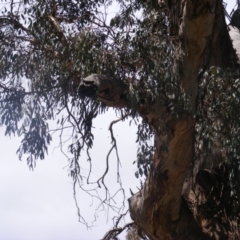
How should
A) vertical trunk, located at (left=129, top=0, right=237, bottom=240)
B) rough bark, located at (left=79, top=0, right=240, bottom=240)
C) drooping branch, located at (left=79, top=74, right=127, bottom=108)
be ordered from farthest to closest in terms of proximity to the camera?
vertical trunk, located at (left=129, top=0, right=237, bottom=240), rough bark, located at (left=79, top=0, right=240, bottom=240), drooping branch, located at (left=79, top=74, right=127, bottom=108)

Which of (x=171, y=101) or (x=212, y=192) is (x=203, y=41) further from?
(x=212, y=192)

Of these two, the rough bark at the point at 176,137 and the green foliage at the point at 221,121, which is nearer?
the rough bark at the point at 176,137

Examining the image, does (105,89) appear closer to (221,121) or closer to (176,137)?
(176,137)

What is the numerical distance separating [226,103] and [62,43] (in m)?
2.08

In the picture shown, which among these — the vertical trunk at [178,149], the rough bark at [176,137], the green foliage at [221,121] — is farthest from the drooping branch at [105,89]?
the green foliage at [221,121]

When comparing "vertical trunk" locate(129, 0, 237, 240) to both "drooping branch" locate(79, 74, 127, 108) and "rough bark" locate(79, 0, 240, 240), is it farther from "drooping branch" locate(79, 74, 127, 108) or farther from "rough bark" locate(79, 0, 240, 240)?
A: "drooping branch" locate(79, 74, 127, 108)

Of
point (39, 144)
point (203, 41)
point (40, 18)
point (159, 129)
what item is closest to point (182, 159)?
point (159, 129)

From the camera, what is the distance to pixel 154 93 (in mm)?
7238

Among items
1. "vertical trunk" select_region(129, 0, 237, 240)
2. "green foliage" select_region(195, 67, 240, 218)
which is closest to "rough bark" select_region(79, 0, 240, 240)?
"vertical trunk" select_region(129, 0, 237, 240)

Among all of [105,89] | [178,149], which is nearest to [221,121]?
[178,149]

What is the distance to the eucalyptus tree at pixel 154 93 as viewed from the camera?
295 inches

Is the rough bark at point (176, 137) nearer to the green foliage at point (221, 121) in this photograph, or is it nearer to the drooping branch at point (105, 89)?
the drooping branch at point (105, 89)

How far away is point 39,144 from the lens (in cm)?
855

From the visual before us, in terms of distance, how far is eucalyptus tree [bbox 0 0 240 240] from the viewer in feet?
24.6
